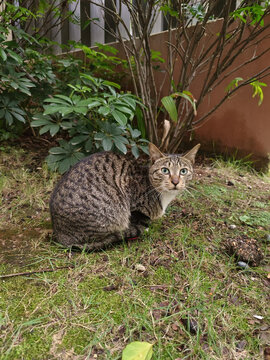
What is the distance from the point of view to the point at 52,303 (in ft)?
5.31

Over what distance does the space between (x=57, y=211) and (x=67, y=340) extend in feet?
3.14

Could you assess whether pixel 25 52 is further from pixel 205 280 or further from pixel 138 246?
pixel 205 280

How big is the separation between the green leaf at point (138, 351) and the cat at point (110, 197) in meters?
0.92

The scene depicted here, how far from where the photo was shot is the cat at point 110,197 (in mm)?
2125

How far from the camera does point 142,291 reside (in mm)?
1774

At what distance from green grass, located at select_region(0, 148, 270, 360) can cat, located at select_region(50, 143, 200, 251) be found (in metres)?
0.13

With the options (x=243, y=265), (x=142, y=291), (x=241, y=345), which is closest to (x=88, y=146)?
(x=142, y=291)

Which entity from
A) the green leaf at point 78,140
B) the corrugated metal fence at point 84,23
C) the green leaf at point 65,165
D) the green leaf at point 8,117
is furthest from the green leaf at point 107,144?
the corrugated metal fence at point 84,23

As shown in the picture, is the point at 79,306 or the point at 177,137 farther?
the point at 177,137

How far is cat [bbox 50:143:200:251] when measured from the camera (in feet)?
6.97

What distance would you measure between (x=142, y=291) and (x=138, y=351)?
0.47 meters

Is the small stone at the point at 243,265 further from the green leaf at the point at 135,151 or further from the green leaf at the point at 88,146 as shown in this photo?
the green leaf at the point at 88,146

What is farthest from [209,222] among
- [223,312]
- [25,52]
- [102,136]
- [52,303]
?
[25,52]

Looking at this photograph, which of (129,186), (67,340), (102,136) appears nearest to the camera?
(67,340)
